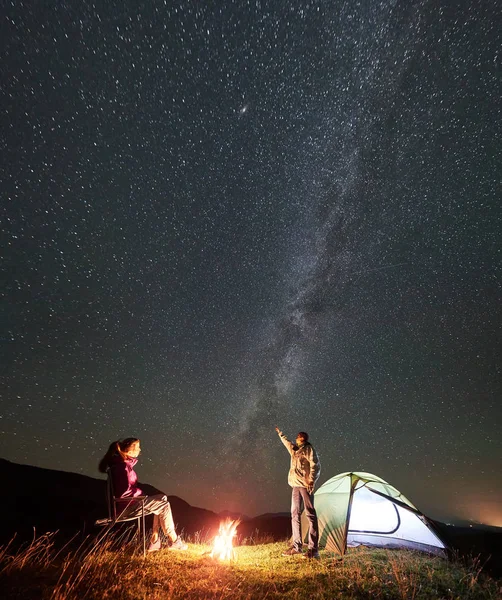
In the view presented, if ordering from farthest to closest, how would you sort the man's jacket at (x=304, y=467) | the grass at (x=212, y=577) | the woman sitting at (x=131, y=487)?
the man's jacket at (x=304, y=467)
the woman sitting at (x=131, y=487)
the grass at (x=212, y=577)

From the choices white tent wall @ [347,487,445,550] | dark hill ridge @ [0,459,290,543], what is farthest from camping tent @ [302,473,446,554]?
dark hill ridge @ [0,459,290,543]

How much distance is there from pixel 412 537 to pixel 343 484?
70.2 inches

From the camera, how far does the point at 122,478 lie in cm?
518

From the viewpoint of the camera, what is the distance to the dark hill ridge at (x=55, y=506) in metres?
35.2

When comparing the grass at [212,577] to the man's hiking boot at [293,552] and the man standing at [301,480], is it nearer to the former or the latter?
the man's hiking boot at [293,552]

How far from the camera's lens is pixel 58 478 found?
5291cm

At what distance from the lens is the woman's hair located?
528 centimetres

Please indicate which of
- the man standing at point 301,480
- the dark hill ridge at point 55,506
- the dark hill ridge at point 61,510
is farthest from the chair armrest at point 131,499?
the dark hill ridge at point 55,506

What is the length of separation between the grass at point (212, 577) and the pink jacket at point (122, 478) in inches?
23.3

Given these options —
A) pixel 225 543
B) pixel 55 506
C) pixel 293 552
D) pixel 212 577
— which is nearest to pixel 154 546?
pixel 225 543

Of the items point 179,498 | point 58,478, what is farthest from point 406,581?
point 179,498

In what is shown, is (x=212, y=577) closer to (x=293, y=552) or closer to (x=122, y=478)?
(x=122, y=478)

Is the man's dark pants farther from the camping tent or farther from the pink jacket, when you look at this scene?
the pink jacket

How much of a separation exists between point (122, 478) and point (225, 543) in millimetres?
2026
